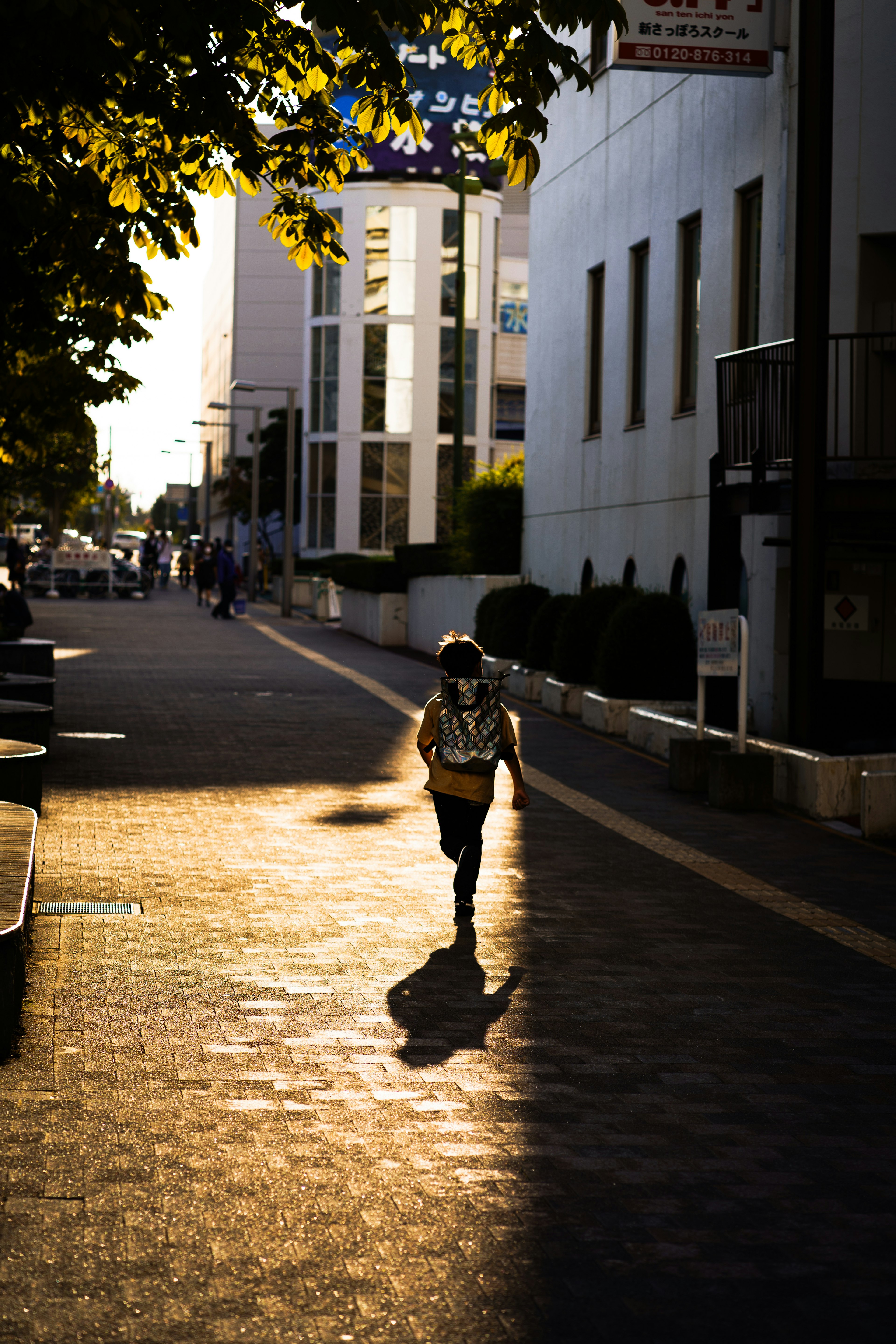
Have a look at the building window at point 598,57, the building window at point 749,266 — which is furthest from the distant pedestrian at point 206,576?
the building window at point 749,266

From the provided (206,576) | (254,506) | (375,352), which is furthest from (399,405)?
(206,576)

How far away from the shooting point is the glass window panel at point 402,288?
6038cm

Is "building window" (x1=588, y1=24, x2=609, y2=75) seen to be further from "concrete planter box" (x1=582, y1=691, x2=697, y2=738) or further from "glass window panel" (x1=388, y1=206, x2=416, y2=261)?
"glass window panel" (x1=388, y1=206, x2=416, y2=261)

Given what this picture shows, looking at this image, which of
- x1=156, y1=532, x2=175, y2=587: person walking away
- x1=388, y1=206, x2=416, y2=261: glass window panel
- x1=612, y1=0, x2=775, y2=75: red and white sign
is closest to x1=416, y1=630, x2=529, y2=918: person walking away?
x1=612, y1=0, x2=775, y2=75: red and white sign

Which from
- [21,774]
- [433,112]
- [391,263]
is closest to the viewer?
[21,774]

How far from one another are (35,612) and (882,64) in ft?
104

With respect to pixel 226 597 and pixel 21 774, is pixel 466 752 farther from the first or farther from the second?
pixel 226 597

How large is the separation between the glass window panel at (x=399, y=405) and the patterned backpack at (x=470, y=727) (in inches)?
2086

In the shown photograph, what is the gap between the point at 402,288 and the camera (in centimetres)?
6044

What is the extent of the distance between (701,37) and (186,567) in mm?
54975

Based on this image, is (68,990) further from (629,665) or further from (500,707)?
(629,665)

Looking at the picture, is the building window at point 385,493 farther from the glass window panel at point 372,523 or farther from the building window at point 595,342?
the building window at point 595,342

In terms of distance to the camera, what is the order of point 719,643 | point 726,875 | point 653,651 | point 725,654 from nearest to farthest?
point 726,875 < point 725,654 < point 719,643 < point 653,651

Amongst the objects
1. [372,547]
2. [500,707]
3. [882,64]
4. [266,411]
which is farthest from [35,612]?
[266,411]
